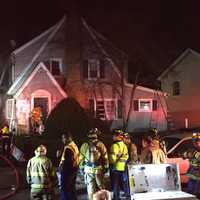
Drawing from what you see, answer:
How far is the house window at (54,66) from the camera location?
3525 cm

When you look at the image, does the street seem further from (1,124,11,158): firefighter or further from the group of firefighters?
(1,124,11,158): firefighter

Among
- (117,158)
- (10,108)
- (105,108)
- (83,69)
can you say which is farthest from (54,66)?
(117,158)

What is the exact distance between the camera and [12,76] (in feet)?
119

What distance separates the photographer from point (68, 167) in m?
11.4

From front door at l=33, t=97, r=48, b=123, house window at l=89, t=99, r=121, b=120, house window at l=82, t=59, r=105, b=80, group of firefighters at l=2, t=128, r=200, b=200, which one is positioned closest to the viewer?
group of firefighters at l=2, t=128, r=200, b=200

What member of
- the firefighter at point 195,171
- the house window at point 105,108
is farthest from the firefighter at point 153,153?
the house window at point 105,108

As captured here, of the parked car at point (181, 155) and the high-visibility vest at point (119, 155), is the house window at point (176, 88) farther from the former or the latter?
the high-visibility vest at point (119, 155)

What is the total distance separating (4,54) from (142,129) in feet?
38.5

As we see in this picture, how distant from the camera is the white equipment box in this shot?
338 inches

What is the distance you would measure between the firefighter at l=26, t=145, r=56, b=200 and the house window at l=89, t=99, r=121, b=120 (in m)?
25.0

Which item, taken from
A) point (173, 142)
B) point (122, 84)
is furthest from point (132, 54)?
point (173, 142)

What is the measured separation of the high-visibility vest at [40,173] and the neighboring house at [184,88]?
99.7ft

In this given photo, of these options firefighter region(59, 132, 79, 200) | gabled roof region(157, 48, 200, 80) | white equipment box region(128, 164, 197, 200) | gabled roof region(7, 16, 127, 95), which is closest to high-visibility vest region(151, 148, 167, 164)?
firefighter region(59, 132, 79, 200)

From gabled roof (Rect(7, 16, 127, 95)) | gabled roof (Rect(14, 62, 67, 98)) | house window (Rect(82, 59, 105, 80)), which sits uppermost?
gabled roof (Rect(7, 16, 127, 95))
